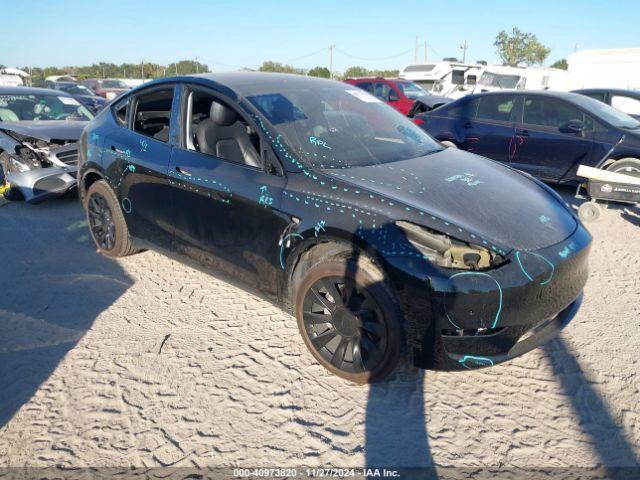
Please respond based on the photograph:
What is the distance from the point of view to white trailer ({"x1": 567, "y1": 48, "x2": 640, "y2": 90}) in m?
21.8

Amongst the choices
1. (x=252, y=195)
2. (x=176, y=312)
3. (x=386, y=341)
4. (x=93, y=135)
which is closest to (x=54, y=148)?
(x=93, y=135)

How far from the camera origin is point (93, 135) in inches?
172

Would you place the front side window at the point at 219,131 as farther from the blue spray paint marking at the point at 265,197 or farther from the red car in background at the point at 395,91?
the red car in background at the point at 395,91

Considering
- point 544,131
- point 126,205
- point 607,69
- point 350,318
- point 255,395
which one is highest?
point 607,69

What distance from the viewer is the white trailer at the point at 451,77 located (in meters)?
19.8

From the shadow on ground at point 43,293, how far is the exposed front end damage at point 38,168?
0.39 meters

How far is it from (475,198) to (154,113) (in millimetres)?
2753

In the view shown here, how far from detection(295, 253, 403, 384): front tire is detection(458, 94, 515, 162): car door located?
17.5 feet

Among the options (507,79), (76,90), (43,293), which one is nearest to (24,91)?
(43,293)

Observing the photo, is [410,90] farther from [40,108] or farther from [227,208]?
[227,208]

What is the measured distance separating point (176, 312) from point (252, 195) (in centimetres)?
120

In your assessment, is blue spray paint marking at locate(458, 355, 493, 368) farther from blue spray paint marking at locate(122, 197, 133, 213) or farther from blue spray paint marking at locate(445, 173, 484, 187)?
blue spray paint marking at locate(122, 197, 133, 213)

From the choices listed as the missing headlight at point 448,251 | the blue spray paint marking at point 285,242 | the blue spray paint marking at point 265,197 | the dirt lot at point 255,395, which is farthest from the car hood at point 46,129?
the missing headlight at point 448,251

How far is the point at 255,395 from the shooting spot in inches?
105
